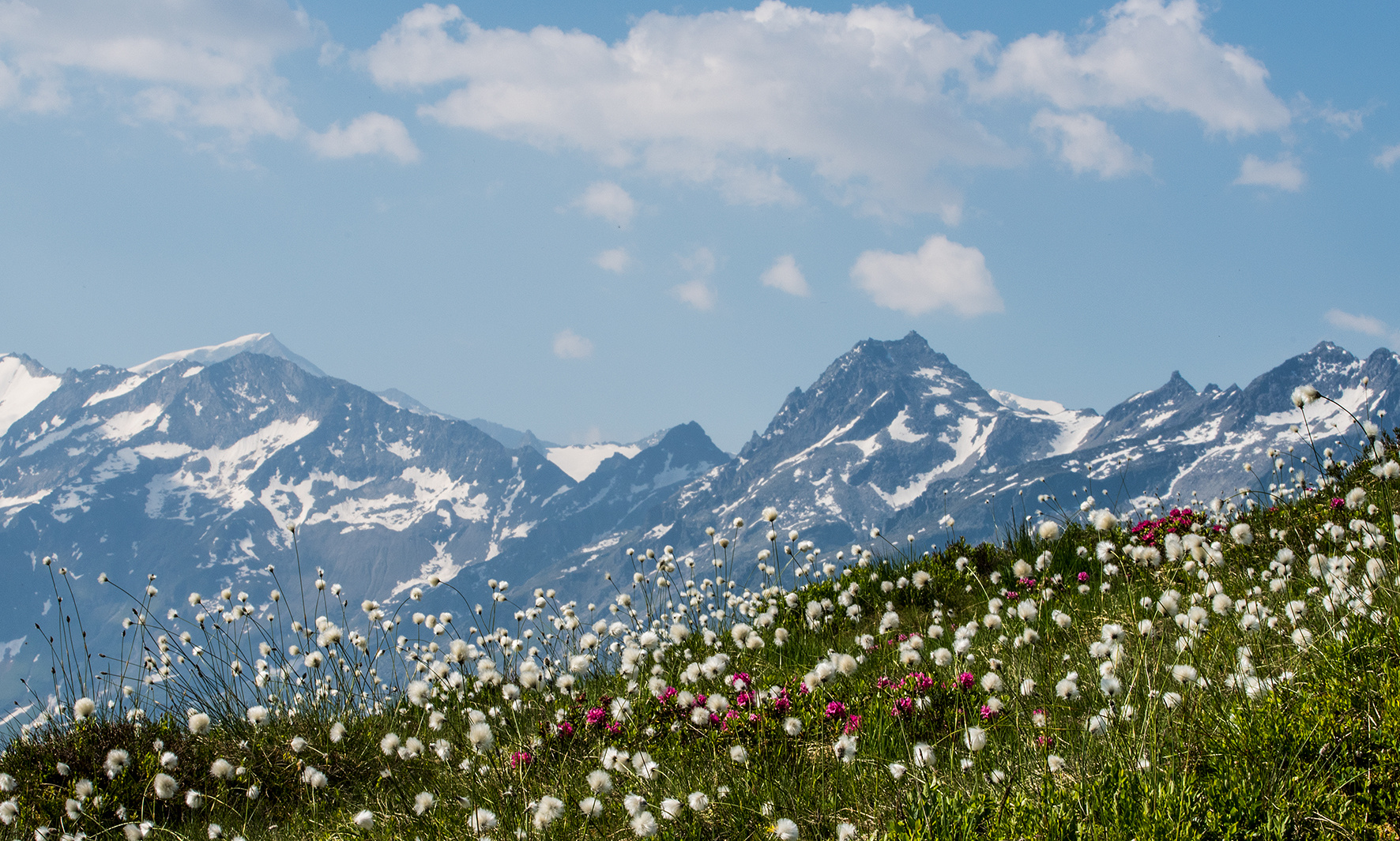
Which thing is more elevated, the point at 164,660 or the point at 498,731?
the point at 164,660

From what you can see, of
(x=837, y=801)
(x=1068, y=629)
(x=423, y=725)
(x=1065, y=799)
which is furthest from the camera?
(x=423, y=725)

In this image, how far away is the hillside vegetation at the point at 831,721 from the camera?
337 centimetres

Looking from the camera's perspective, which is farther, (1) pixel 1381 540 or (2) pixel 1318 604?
(1) pixel 1381 540

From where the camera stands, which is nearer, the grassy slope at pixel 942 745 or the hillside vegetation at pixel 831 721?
the grassy slope at pixel 942 745

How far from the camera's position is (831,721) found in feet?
16.6

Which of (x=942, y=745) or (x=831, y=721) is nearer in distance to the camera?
(x=942, y=745)

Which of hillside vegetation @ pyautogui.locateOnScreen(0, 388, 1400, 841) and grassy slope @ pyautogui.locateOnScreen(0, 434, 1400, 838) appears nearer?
grassy slope @ pyautogui.locateOnScreen(0, 434, 1400, 838)

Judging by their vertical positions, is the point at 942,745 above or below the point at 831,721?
below

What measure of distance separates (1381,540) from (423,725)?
756 cm

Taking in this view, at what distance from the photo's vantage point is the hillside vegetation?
3365mm

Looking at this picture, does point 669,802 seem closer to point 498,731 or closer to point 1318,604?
point 498,731

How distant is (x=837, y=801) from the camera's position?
12.8 ft

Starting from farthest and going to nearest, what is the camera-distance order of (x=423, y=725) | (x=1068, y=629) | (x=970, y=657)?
1. (x=423, y=725)
2. (x=1068, y=629)
3. (x=970, y=657)

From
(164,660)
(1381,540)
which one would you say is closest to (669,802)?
(1381,540)
